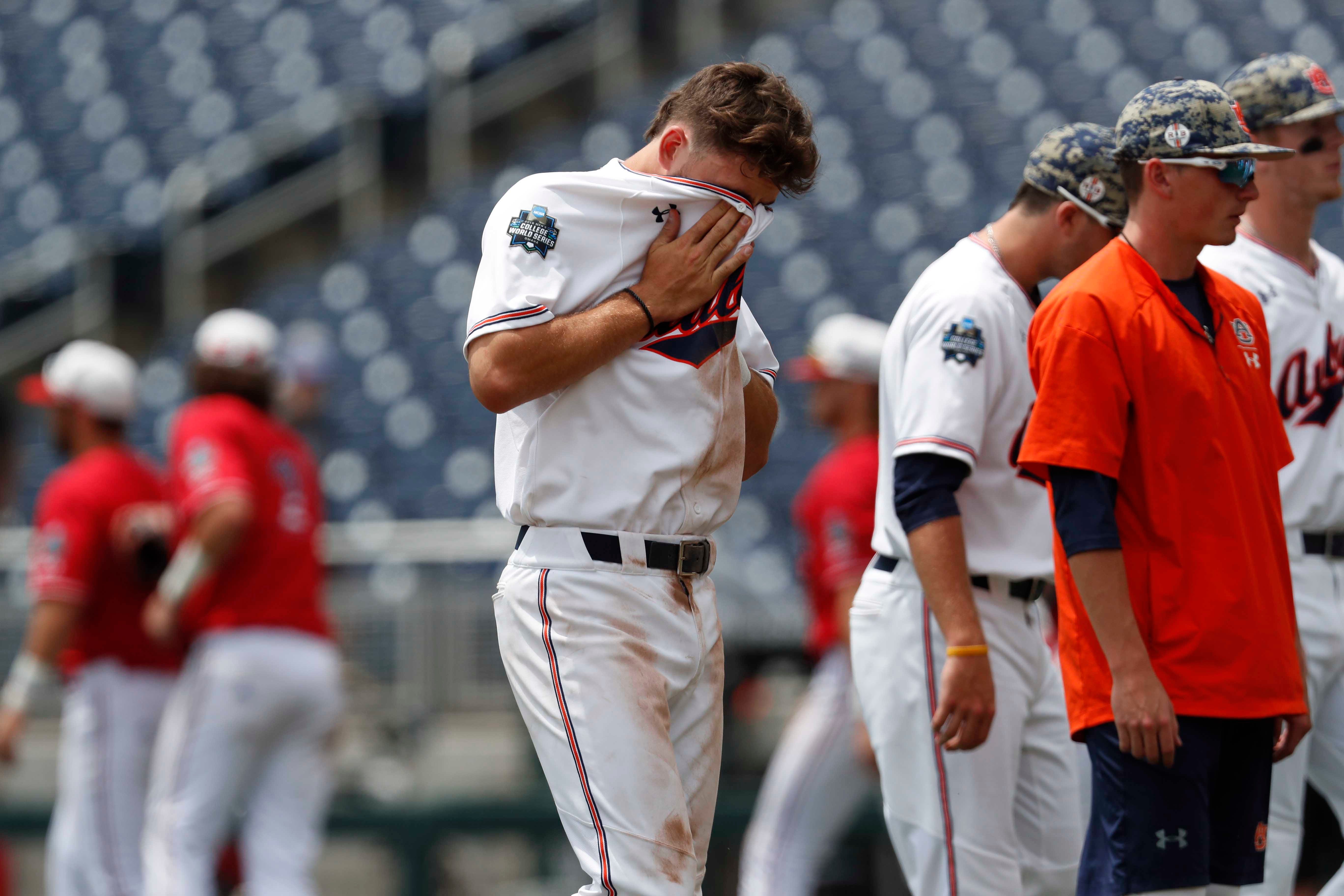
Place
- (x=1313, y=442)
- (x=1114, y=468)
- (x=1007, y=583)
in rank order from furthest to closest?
(x=1313, y=442), (x=1007, y=583), (x=1114, y=468)

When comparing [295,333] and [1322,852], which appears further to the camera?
[295,333]

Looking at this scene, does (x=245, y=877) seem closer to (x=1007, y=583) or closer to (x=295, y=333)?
(x=1007, y=583)

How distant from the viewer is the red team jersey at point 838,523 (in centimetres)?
488

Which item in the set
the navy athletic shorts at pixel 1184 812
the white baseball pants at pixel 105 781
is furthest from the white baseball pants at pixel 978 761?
the white baseball pants at pixel 105 781

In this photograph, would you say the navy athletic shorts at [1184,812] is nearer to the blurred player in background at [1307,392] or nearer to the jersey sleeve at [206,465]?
the blurred player in background at [1307,392]

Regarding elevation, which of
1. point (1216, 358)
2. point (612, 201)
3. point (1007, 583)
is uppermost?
point (612, 201)

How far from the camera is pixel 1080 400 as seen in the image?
245cm

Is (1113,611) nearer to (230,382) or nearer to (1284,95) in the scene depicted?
(1284,95)

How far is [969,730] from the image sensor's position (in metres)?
2.90

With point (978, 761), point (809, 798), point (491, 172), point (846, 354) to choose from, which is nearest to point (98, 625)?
point (809, 798)

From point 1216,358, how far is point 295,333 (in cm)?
783

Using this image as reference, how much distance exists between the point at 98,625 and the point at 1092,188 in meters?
3.80

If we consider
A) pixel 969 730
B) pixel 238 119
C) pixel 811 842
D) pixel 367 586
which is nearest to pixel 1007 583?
pixel 969 730

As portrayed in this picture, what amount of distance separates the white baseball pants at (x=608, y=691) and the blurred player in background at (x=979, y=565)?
26.8 inches
